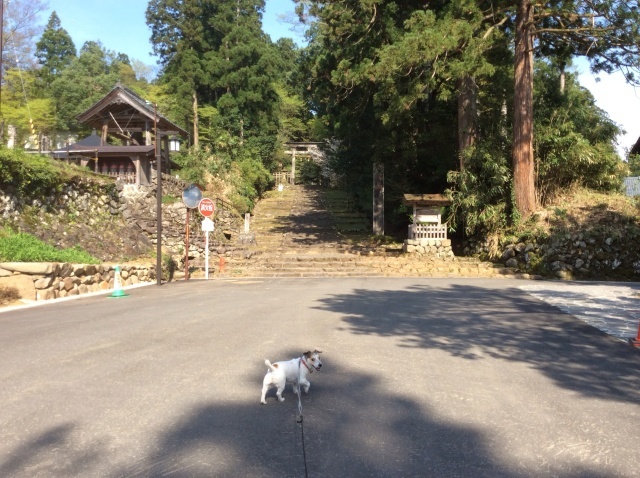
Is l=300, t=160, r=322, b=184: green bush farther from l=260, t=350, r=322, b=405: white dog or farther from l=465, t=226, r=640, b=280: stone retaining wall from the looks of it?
l=260, t=350, r=322, b=405: white dog

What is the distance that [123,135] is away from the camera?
85.2 feet

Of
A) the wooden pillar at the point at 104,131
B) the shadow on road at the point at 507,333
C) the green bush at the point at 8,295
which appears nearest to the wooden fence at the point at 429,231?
the shadow on road at the point at 507,333

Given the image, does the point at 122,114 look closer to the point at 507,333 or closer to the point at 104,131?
the point at 104,131

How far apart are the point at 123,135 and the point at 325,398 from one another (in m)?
24.6

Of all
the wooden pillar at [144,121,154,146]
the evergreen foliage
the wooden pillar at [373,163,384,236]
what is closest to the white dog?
the wooden pillar at [373,163,384,236]

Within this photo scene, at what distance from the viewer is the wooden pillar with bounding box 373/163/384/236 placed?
2416 centimetres

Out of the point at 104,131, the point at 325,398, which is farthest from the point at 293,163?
the point at 325,398

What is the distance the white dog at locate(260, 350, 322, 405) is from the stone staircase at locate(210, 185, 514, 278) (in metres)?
12.7

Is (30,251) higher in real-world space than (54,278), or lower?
higher

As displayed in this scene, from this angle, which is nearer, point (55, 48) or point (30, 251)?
point (30, 251)

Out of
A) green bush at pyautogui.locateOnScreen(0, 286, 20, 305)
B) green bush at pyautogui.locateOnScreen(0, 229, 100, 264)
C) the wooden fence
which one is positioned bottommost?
green bush at pyautogui.locateOnScreen(0, 286, 20, 305)

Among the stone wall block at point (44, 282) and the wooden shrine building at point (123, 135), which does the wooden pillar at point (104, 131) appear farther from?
the stone wall block at point (44, 282)

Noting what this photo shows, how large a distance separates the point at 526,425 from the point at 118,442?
293 centimetres

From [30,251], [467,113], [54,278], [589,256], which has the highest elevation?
[467,113]
